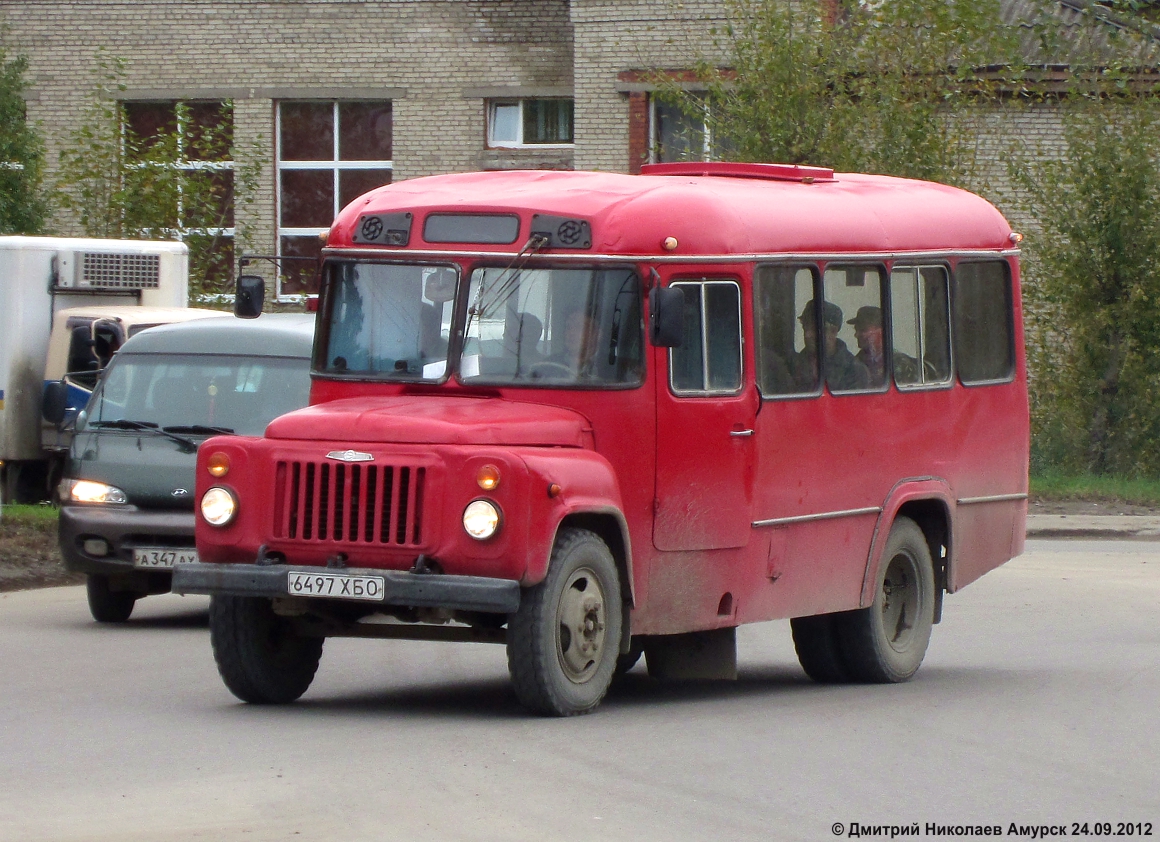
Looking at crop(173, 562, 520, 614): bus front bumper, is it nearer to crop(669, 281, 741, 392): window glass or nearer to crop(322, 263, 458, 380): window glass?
crop(322, 263, 458, 380): window glass

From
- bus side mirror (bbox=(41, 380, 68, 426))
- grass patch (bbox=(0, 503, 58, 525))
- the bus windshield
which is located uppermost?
the bus windshield

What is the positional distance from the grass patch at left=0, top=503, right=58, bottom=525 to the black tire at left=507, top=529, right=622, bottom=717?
938 centimetres

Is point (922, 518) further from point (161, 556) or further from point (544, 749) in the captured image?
point (161, 556)

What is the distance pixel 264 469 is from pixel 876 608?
12.4 ft

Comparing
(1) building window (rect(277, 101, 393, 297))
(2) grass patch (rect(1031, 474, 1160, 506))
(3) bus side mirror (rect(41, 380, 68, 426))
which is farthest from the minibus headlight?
(1) building window (rect(277, 101, 393, 297))

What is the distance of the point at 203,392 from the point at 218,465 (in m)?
5.03

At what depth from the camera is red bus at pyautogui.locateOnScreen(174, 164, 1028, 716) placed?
9.19 m

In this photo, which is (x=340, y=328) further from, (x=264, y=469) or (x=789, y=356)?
(x=789, y=356)

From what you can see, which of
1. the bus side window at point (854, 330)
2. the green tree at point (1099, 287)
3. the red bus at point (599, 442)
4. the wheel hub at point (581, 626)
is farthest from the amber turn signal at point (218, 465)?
the green tree at point (1099, 287)

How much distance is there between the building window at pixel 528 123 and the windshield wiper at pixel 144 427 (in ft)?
70.0

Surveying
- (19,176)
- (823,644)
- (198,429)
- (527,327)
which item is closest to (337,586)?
(527,327)

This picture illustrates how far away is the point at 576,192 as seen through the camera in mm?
10125

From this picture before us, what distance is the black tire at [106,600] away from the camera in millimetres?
14117

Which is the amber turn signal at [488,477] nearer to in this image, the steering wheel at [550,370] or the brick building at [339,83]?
the steering wheel at [550,370]
